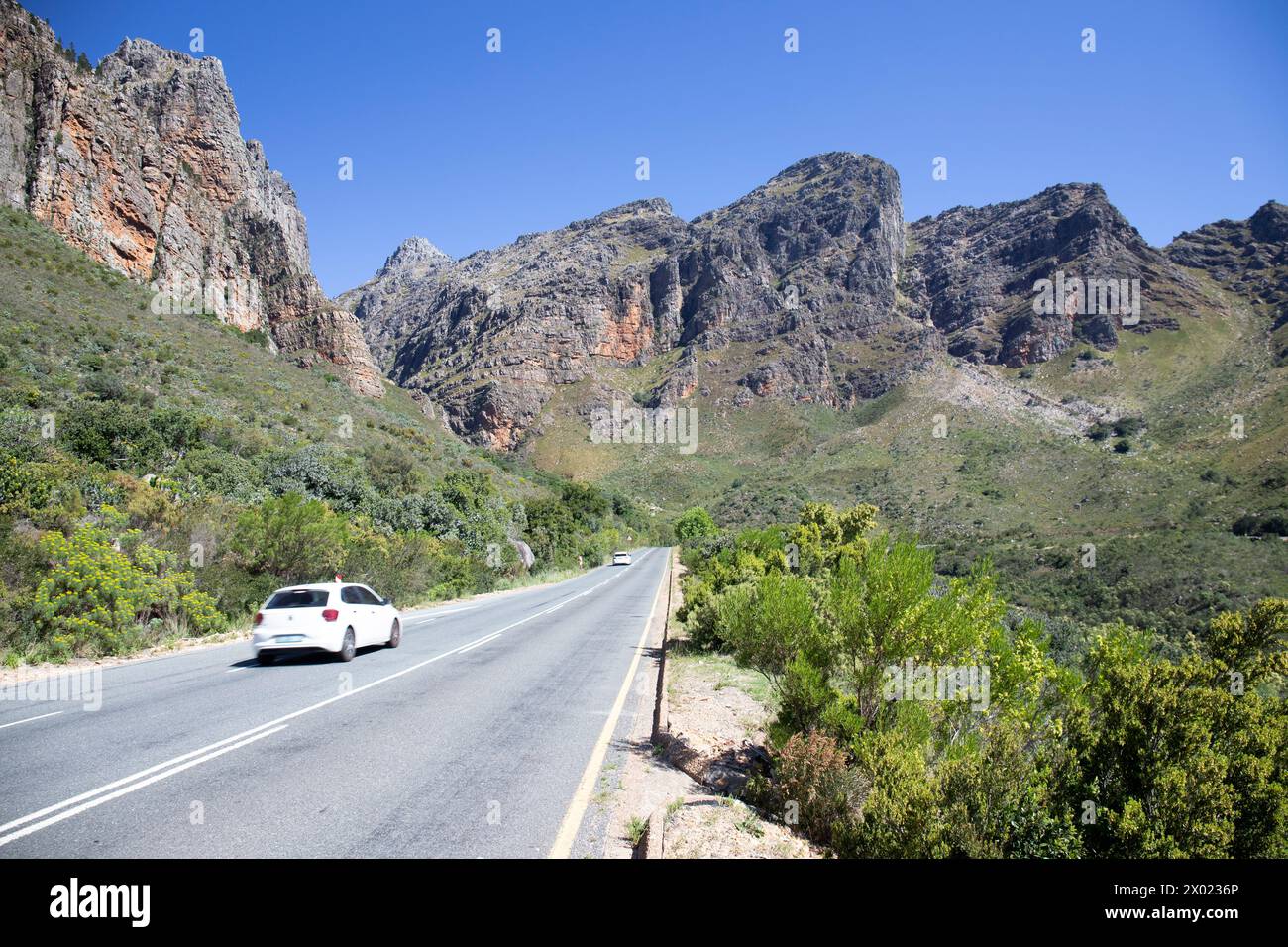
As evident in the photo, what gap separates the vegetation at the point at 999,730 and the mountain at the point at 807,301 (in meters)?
108

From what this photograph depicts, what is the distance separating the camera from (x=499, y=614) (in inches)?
762

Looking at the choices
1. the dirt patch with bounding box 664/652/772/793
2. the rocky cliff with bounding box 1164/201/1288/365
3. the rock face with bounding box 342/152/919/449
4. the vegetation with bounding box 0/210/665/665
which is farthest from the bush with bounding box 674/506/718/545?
the rocky cliff with bounding box 1164/201/1288/365

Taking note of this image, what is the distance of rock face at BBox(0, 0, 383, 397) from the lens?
1757 inches

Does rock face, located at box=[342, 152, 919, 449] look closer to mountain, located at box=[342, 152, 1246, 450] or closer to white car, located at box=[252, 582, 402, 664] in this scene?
mountain, located at box=[342, 152, 1246, 450]

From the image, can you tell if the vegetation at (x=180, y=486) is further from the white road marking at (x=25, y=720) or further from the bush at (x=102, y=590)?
the white road marking at (x=25, y=720)

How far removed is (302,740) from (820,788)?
16.4ft

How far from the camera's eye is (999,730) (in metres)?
3.54

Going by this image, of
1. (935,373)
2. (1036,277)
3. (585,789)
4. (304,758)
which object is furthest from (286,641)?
(1036,277)

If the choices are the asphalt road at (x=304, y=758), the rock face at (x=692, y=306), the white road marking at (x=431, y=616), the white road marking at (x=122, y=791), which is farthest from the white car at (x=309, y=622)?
the rock face at (x=692, y=306)

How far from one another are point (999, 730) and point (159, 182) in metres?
75.6

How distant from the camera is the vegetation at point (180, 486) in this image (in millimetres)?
10539
